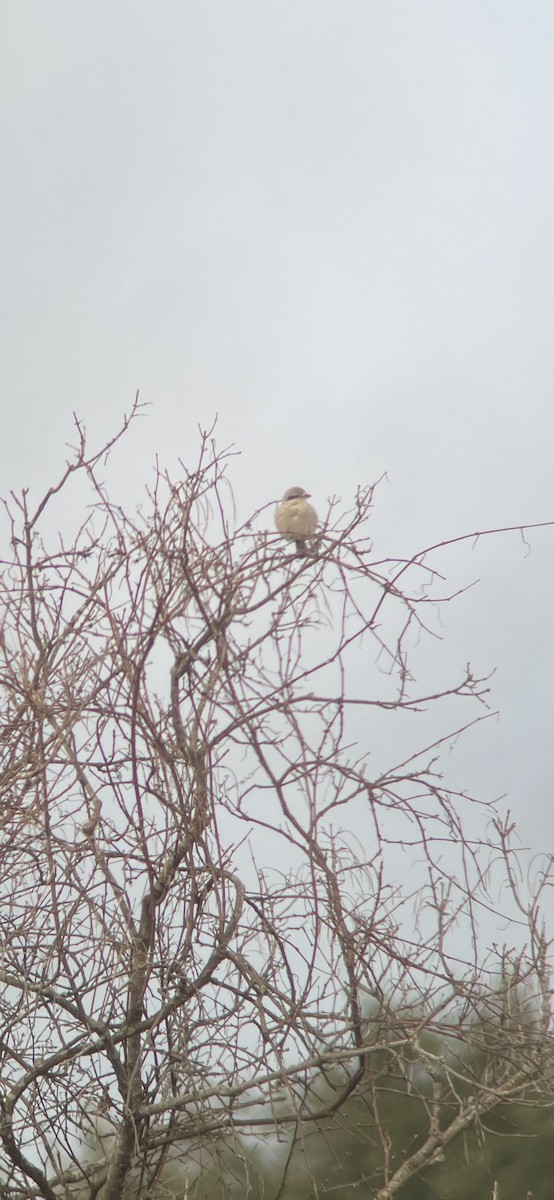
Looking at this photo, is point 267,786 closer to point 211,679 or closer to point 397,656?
point 211,679

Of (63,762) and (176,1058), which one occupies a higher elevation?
(63,762)

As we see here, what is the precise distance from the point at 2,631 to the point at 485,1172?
2.76m

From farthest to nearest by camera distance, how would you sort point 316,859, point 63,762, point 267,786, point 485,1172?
1. point 485,1172
2. point 63,762
3. point 267,786
4. point 316,859

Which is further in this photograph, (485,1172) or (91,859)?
(485,1172)

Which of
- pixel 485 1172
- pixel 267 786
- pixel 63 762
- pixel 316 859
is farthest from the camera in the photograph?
pixel 485 1172

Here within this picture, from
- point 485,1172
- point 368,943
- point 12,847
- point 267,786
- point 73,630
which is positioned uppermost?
point 73,630

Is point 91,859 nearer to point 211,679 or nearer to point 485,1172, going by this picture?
point 211,679

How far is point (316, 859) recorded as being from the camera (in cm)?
213

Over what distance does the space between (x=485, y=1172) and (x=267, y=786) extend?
2.53 m

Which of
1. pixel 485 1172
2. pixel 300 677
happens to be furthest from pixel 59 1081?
pixel 485 1172

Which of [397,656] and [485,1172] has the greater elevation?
[397,656]

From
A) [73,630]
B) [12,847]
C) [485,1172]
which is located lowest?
[485,1172]

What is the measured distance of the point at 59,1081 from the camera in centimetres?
266

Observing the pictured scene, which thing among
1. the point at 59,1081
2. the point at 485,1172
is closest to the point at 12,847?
the point at 59,1081
